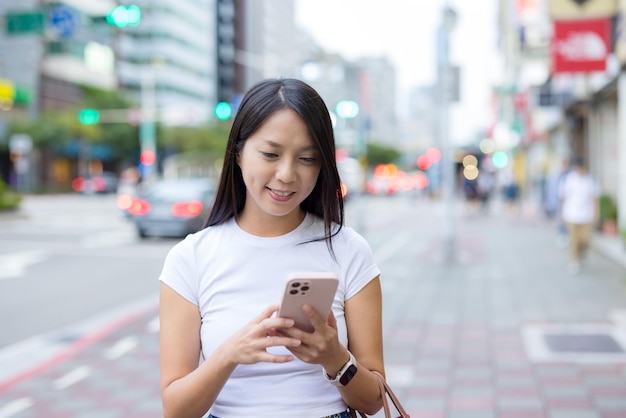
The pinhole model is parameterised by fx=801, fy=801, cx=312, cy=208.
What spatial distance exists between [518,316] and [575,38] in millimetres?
6881

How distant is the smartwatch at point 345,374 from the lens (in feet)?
6.15

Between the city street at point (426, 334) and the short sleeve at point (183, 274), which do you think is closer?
the short sleeve at point (183, 274)

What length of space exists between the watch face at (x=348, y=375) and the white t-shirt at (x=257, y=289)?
94 millimetres

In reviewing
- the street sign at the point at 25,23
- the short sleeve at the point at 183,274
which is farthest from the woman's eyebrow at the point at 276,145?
the street sign at the point at 25,23

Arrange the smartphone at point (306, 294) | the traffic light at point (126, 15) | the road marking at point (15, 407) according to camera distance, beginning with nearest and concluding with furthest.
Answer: the smartphone at point (306, 294) → the road marking at point (15, 407) → the traffic light at point (126, 15)

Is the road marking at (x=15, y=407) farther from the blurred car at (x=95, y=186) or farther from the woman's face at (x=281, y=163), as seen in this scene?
the blurred car at (x=95, y=186)

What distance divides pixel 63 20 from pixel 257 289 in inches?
617

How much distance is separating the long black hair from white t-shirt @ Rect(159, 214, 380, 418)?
81 mm

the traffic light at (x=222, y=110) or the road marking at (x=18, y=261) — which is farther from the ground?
the traffic light at (x=222, y=110)

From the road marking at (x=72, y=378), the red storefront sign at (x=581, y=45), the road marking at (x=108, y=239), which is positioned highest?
the red storefront sign at (x=581, y=45)

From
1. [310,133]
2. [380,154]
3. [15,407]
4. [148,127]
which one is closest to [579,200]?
[15,407]

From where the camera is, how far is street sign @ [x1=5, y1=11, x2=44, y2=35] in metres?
16.0

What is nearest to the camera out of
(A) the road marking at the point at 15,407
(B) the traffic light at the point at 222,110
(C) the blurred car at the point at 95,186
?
(A) the road marking at the point at 15,407

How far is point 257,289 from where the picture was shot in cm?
A: 197
